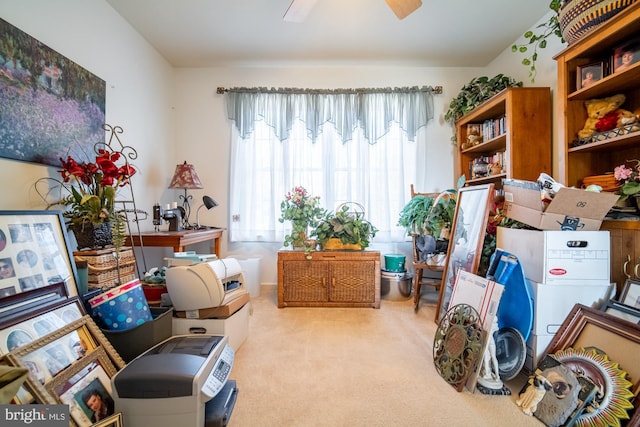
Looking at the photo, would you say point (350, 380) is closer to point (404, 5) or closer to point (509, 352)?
point (509, 352)

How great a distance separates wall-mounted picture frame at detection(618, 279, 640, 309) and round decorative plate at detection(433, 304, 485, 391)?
705mm

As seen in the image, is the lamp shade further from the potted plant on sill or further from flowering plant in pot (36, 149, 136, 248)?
the potted plant on sill

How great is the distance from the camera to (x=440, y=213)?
248cm

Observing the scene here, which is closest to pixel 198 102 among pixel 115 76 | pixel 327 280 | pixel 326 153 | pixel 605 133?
pixel 115 76

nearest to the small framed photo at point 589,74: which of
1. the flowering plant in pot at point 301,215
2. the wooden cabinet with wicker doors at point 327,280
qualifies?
the wooden cabinet with wicker doors at point 327,280

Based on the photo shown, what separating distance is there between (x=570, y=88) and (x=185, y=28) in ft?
10.1

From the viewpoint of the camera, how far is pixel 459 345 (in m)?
1.48

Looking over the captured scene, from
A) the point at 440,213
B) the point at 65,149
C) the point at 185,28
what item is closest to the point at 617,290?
the point at 440,213

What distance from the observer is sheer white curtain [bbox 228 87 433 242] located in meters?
3.08

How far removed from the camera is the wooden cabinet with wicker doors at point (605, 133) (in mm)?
1464

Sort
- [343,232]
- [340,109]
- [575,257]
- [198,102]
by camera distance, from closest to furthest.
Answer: [575,257] → [343,232] → [340,109] → [198,102]

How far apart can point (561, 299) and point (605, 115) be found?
3.83 ft

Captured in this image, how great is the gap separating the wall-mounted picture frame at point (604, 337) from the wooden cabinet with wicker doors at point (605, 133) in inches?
16.5

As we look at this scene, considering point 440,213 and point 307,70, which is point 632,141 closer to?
point 440,213
